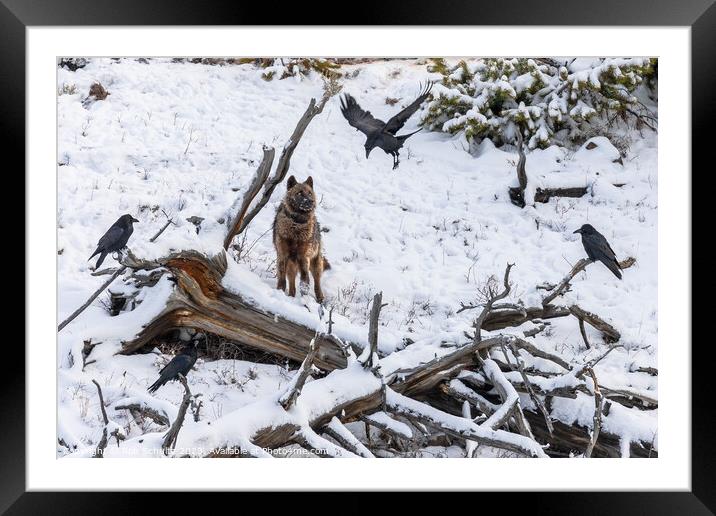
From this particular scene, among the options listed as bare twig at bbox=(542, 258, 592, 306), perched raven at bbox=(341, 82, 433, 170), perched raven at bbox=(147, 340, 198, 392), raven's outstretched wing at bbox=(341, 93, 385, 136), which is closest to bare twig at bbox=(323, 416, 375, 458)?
perched raven at bbox=(147, 340, 198, 392)

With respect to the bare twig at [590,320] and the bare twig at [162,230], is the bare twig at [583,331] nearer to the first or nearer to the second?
the bare twig at [590,320]

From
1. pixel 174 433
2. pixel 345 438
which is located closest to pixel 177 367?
pixel 174 433

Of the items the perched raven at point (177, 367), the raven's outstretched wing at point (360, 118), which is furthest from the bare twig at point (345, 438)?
the raven's outstretched wing at point (360, 118)

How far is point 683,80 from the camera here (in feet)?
9.61

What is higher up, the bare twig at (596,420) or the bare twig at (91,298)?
the bare twig at (91,298)

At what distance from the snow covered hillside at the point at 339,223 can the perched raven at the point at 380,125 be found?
5cm

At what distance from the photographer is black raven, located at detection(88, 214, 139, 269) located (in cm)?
324

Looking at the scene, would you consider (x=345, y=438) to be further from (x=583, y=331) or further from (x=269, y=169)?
(x=269, y=169)

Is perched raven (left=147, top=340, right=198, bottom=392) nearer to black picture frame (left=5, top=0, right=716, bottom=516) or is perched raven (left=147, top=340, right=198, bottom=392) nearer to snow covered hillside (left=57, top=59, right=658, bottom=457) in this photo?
snow covered hillside (left=57, top=59, right=658, bottom=457)

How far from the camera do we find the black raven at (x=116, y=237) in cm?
324

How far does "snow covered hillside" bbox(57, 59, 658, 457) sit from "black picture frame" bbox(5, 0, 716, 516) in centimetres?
26

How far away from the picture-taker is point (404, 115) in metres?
3.52
